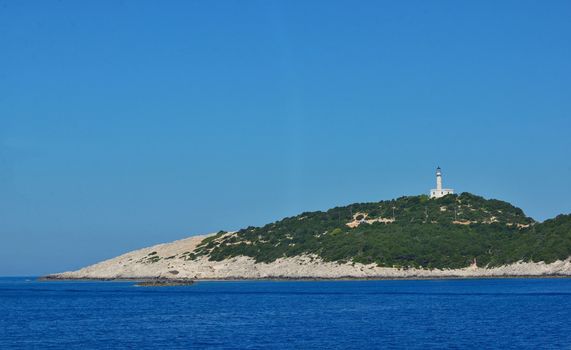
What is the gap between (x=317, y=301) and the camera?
120 m

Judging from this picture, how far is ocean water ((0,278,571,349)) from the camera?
7088 centimetres

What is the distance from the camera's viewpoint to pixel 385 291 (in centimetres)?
14238

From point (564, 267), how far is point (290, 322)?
97463 mm

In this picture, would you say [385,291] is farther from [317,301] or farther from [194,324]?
[194,324]

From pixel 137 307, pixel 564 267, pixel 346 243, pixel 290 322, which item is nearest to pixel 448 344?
pixel 290 322

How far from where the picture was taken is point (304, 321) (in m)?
89.1

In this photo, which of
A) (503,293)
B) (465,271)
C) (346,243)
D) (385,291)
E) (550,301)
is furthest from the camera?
(346,243)

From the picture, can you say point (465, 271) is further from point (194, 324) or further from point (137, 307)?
point (194, 324)

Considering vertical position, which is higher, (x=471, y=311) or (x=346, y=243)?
(x=346, y=243)

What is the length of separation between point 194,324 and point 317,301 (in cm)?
3566

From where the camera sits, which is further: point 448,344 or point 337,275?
point 337,275

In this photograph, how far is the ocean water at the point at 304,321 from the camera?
70875 mm

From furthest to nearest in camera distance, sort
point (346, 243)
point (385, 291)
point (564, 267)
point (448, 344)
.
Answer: point (346, 243) → point (564, 267) → point (385, 291) → point (448, 344)

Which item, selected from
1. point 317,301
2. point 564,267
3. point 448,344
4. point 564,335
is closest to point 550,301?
point 317,301
